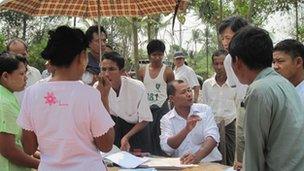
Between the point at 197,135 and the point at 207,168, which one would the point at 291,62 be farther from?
the point at 197,135

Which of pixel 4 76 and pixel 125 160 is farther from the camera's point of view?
pixel 125 160

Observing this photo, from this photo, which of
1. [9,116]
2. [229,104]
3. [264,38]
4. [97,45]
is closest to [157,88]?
[229,104]

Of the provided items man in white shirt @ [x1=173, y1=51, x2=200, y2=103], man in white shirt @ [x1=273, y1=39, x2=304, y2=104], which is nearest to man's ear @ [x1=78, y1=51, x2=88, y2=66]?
man in white shirt @ [x1=273, y1=39, x2=304, y2=104]

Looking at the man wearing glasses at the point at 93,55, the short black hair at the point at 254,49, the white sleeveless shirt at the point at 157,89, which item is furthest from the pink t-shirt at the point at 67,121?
the white sleeveless shirt at the point at 157,89

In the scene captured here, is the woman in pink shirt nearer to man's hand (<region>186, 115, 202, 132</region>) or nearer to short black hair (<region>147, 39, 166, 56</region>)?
man's hand (<region>186, 115, 202, 132</region>)

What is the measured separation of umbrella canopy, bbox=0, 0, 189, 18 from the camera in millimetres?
4035

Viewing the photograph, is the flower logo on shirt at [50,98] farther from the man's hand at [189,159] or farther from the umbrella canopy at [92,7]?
the umbrella canopy at [92,7]

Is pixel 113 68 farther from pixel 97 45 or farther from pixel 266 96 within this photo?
pixel 266 96

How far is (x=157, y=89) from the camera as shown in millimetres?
5918

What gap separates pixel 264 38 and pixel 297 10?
1609 centimetres

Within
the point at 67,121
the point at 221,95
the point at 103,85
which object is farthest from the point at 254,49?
the point at 221,95

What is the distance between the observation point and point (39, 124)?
95.9 inches

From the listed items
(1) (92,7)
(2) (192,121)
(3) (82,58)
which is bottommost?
(2) (192,121)

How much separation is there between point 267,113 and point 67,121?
922mm
